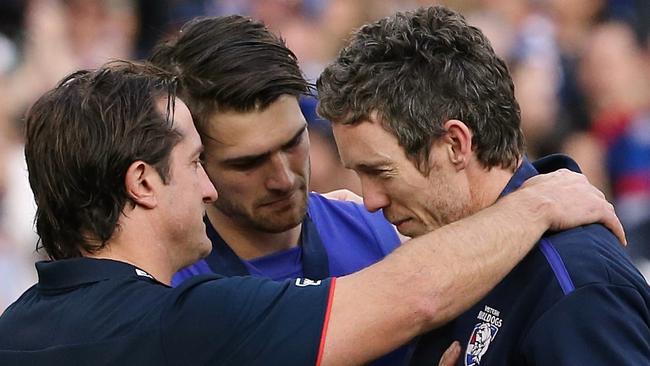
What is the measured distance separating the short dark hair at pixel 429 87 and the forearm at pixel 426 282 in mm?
218

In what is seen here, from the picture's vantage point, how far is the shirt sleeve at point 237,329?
2.80m

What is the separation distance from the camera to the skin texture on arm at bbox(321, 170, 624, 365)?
2809mm

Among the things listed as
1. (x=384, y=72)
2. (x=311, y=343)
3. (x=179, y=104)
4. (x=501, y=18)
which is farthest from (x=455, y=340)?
(x=501, y=18)

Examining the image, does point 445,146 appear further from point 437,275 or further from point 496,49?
point 496,49

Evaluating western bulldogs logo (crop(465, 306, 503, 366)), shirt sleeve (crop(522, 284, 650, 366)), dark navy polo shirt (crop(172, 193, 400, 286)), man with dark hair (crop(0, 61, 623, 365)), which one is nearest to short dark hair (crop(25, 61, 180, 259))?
man with dark hair (crop(0, 61, 623, 365))

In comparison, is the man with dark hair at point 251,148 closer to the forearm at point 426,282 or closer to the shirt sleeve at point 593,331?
the forearm at point 426,282

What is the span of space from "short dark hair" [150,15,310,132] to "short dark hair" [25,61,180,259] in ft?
1.22

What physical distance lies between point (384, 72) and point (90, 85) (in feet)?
2.41

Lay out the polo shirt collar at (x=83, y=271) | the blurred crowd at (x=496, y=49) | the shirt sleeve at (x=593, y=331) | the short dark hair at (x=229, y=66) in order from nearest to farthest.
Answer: the shirt sleeve at (x=593, y=331)
the polo shirt collar at (x=83, y=271)
the short dark hair at (x=229, y=66)
the blurred crowd at (x=496, y=49)

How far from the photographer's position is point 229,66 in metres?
3.55

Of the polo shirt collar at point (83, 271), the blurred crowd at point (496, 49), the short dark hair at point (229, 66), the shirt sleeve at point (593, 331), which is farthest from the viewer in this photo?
the blurred crowd at point (496, 49)

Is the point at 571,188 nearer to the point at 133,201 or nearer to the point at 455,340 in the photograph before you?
the point at 455,340

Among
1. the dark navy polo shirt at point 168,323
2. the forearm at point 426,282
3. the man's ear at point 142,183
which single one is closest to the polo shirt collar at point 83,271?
the dark navy polo shirt at point 168,323

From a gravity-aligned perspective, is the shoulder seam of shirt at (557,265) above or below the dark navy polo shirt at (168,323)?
below
